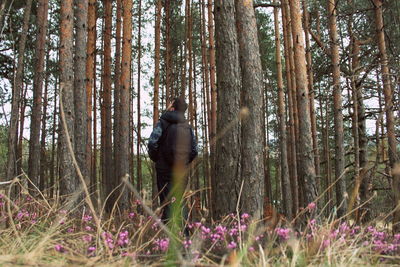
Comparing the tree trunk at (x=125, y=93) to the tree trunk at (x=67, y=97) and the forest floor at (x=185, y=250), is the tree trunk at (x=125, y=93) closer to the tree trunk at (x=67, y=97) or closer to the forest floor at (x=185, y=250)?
the tree trunk at (x=67, y=97)

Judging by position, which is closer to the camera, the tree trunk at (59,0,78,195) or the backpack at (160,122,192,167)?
the backpack at (160,122,192,167)

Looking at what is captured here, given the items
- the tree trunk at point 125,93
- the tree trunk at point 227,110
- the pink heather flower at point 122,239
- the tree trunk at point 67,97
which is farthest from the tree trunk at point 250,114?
the tree trunk at point 125,93

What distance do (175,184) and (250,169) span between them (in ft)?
3.38

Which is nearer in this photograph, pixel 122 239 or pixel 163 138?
pixel 122 239

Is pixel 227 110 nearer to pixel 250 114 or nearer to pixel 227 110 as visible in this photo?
pixel 227 110

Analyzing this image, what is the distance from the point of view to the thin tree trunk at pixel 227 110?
481 centimetres

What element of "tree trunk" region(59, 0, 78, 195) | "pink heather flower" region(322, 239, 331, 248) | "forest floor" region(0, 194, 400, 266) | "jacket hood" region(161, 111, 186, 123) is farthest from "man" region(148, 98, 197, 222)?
"pink heather flower" region(322, 239, 331, 248)

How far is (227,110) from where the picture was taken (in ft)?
16.3

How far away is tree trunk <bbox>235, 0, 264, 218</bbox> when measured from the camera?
4.80 m

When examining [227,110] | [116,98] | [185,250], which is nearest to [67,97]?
[227,110]

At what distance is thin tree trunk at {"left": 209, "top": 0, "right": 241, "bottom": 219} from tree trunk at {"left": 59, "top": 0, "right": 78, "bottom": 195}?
235cm

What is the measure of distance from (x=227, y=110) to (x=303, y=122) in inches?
104

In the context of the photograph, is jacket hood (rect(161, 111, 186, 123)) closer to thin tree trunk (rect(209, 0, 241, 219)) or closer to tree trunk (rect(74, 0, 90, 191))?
thin tree trunk (rect(209, 0, 241, 219))

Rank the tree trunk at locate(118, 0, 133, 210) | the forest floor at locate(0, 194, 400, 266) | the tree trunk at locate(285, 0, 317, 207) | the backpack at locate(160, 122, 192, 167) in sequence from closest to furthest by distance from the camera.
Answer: the forest floor at locate(0, 194, 400, 266)
the backpack at locate(160, 122, 192, 167)
the tree trunk at locate(285, 0, 317, 207)
the tree trunk at locate(118, 0, 133, 210)
